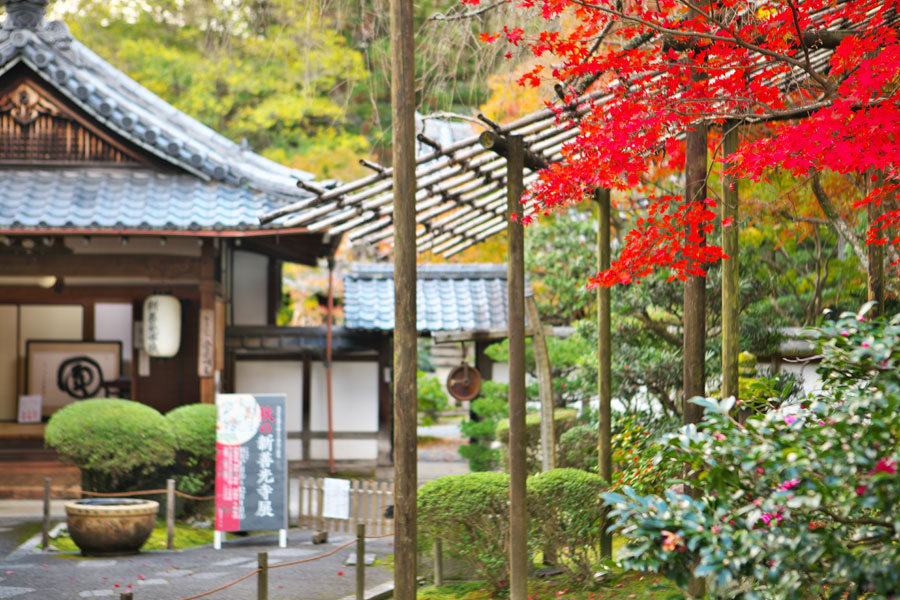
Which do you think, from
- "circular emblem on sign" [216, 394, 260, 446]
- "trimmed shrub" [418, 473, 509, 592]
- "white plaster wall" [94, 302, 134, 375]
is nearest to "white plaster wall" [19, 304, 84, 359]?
"white plaster wall" [94, 302, 134, 375]

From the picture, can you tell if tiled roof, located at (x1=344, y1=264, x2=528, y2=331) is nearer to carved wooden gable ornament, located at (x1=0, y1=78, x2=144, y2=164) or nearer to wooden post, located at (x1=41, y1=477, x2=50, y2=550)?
carved wooden gable ornament, located at (x1=0, y1=78, x2=144, y2=164)

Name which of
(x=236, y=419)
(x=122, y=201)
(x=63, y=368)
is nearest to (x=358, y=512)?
(x=236, y=419)

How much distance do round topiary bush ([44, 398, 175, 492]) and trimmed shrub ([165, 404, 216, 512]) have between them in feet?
0.67

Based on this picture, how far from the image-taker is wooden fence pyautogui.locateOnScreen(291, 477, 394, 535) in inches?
512

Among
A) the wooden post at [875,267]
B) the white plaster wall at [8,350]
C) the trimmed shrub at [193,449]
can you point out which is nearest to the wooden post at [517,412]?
the wooden post at [875,267]

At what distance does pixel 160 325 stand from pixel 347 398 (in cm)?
393

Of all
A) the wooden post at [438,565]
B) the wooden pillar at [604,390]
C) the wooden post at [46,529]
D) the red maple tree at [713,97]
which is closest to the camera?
the red maple tree at [713,97]

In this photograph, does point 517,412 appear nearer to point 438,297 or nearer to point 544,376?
point 544,376

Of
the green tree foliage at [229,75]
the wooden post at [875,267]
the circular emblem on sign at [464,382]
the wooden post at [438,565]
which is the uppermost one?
the green tree foliage at [229,75]

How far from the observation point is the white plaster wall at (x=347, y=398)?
17047 mm

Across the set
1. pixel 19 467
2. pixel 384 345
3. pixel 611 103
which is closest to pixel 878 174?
pixel 611 103

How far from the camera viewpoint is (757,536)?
4.06 m

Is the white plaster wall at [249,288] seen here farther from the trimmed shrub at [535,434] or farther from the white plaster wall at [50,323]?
the trimmed shrub at [535,434]

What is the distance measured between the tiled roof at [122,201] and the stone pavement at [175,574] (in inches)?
178
